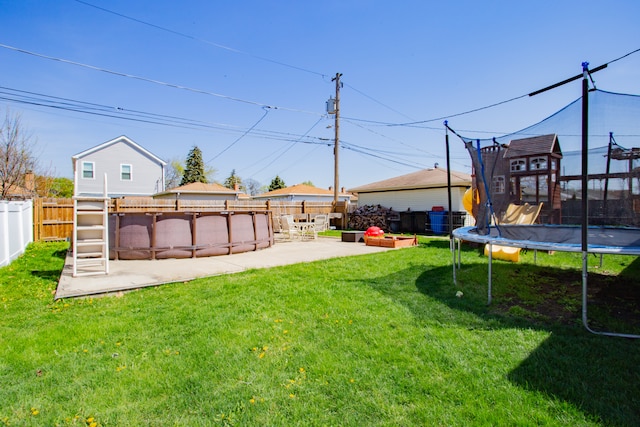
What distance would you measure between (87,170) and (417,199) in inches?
802

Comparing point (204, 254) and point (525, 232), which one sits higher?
point (525, 232)

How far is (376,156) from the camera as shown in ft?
75.4

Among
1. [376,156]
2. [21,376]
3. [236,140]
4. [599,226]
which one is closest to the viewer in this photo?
[21,376]

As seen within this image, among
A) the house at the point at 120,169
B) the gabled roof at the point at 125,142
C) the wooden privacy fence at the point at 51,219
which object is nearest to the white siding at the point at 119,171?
the house at the point at 120,169

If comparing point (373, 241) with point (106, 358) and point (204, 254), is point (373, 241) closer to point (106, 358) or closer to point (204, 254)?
point (204, 254)

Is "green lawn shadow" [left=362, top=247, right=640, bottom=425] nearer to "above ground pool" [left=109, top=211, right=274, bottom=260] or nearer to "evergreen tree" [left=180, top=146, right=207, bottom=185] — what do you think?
"above ground pool" [left=109, top=211, right=274, bottom=260]

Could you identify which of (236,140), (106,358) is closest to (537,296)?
(106,358)

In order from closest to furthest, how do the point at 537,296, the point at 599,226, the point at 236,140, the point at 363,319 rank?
the point at 363,319 < the point at 537,296 < the point at 599,226 < the point at 236,140

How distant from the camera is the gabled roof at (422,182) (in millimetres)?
15570

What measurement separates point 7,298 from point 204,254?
3.75m

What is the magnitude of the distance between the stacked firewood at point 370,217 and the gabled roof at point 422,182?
1.22 m

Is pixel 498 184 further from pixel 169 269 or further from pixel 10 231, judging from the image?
pixel 10 231

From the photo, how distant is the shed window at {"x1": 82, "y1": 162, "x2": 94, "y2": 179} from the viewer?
68.9ft

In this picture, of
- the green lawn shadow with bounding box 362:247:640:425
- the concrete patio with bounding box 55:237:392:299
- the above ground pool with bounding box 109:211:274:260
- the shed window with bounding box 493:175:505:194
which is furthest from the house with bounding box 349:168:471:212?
the green lawn shadow with bounding box 362:247:640:425
